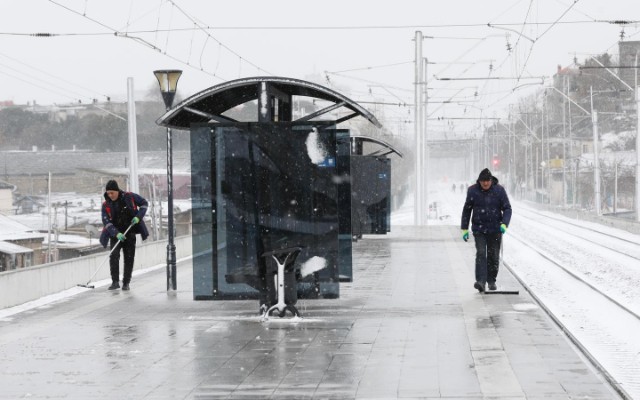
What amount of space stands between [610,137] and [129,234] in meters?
89.2

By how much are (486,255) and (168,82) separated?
5522 mm

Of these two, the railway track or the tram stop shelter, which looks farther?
the tram stop shelter

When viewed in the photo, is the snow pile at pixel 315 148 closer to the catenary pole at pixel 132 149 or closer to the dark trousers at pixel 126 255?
the dark trousers at pixel 126 255

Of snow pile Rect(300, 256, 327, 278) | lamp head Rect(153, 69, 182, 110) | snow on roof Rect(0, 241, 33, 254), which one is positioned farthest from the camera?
snow on roof Rect(0, 241, 33, 254)

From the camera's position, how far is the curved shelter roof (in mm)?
14242

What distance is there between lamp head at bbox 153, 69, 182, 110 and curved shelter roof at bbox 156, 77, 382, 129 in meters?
1.14

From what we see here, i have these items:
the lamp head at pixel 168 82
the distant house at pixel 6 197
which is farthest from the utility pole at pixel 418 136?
the lamp head at pixel 168 82

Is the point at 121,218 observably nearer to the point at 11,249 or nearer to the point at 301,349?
the point at 301,349

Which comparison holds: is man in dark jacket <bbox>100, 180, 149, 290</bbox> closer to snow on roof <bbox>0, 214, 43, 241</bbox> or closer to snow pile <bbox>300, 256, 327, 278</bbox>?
snow pile <bbox>300, 256, 327, 278</bbox>

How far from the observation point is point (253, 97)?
53.9ft

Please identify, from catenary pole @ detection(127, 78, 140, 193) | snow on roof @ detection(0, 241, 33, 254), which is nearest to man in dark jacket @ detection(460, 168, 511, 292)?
catenary pole @ detection(127, 78, 140, 193)

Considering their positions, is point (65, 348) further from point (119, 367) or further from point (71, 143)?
point (71, 143)

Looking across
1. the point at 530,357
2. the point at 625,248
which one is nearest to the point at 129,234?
the point at 530,357

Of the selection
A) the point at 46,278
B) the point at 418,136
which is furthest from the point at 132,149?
the point at 418,136
